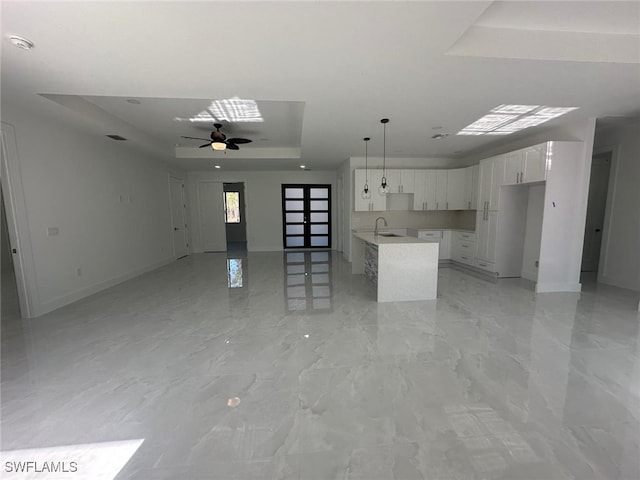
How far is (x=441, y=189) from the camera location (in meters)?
6.65

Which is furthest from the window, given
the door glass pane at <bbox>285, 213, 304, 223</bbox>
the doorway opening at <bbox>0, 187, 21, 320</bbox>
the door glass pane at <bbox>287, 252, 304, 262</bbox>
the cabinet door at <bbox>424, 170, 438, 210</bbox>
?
the cabinet door at <bbox>424, 170, 438, 210</bbox>

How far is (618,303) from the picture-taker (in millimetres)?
3883

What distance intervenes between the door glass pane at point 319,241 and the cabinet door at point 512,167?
5455 millimetres

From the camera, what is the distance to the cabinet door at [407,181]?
6586mm

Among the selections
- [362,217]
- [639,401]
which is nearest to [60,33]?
[639,401]

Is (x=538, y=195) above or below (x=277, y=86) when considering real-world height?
below

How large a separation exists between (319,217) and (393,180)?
3.22m

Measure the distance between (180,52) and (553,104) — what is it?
433 cm

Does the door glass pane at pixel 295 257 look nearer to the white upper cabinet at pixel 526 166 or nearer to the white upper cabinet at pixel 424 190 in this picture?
the white upper cabinet at pixel 424 190

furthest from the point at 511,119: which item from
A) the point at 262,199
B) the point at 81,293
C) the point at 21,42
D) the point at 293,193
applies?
the point at 81,293

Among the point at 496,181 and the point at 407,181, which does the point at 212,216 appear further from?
the point at 496,181

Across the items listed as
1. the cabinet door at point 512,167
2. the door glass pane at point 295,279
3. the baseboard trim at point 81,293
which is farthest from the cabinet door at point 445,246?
the baseboard trim at point 81,293

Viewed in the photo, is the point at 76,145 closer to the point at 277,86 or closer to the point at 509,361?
the point at 277,86

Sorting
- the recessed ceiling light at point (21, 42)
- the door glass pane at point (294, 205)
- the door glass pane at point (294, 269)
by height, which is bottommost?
the door glass pane at point (294, 269)
